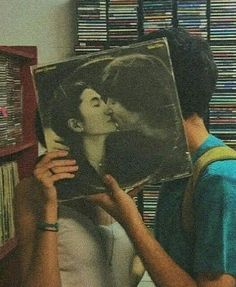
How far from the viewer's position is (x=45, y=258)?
101 centimetres

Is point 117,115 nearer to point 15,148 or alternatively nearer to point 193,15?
point 15,148

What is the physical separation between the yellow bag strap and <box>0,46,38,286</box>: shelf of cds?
1192 millimetres

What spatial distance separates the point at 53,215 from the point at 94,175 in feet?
0.37

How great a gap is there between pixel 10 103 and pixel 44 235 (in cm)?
131

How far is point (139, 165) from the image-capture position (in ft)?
3.20

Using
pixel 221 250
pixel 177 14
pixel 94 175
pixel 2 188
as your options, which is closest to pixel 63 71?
pixel 94 175

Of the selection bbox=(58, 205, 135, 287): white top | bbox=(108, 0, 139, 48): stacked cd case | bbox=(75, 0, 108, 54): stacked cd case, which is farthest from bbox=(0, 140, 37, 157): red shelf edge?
bbox=(58, 205, 135, 287): white top

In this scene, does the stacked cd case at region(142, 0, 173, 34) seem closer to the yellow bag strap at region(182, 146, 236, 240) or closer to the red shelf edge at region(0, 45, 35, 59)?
the red shelf edge at region(0, 45, 35, 59)

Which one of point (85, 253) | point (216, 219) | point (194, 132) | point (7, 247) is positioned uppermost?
point (194, 132)

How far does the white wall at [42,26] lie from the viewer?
253 cm

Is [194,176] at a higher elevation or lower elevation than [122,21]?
lower

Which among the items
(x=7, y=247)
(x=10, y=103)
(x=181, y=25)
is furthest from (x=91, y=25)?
(x=7, y=247)

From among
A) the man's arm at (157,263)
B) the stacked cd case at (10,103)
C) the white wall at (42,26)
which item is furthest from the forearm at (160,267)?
the white wall at (42,26)

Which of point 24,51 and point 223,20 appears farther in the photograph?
point 24,51
